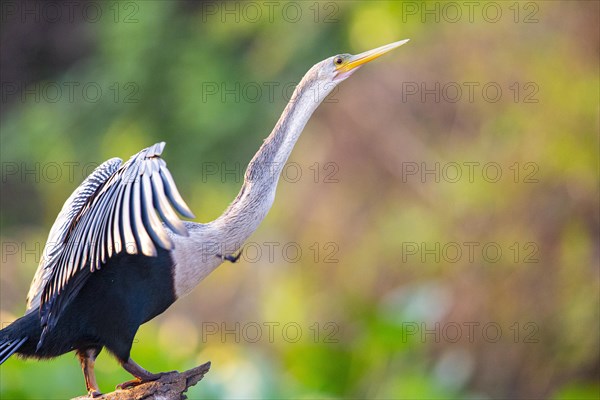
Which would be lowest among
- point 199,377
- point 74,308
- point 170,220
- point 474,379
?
point 474,379

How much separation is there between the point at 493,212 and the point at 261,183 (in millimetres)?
4397

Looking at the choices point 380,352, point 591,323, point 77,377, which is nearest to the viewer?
point 77,377

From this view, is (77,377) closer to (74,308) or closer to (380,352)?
(380,352)

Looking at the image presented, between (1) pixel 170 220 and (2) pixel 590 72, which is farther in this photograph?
(2) pixel 590 72

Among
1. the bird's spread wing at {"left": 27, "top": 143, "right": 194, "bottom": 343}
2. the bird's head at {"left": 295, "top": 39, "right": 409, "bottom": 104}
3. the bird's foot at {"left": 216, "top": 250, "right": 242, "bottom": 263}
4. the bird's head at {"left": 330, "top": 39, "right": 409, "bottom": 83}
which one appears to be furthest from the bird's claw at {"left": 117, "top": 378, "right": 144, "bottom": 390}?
the bird's head at {"left": 330, "top": 39, "right": 409, "bottom": 83}

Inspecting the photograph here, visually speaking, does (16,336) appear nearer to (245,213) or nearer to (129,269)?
(129,269)

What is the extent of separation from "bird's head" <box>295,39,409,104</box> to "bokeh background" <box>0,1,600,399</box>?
8.58 feet

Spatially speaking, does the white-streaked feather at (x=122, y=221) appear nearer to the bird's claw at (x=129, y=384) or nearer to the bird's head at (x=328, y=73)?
the bird's claw at (x=129, y=384)

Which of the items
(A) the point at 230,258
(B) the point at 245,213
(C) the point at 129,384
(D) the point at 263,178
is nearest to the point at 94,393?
(C) the point at 129,384

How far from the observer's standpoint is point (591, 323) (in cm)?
691

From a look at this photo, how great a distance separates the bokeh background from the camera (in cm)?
644

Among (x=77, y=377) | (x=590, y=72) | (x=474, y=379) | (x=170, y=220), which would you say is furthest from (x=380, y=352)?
(x=170, y=220)

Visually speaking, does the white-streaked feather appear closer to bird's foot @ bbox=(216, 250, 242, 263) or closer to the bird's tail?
the bird's tail

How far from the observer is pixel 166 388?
125 inches
